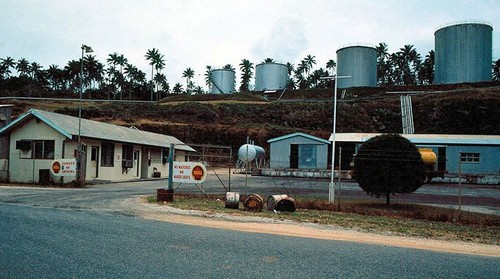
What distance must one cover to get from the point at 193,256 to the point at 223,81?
96.8 meters

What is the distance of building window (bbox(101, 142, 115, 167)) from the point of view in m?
32.2

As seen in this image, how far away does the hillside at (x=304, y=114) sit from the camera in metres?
66.1

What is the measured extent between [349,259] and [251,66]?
120360 mm

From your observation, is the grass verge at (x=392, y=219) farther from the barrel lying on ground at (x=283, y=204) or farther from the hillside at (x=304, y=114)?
the hillside at (x=304, y=114)

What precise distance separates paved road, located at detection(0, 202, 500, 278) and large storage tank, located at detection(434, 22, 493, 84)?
71.2 metres

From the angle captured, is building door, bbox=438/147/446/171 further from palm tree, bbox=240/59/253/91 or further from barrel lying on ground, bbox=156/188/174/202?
palm tree, bbox=240/59/253/91

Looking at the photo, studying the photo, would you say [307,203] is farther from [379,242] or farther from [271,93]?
[271,93]

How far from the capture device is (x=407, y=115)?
2756 inches

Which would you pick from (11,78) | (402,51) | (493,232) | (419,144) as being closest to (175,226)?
(493,232)

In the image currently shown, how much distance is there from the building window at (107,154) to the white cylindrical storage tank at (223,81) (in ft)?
232

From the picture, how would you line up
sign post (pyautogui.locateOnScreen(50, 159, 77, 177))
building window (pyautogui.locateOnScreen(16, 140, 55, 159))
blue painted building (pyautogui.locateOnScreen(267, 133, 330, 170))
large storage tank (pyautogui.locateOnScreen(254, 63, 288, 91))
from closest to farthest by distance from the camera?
sign post (pyautogui.locateOnScreen(50, 159, 77, 177)), building window (pyautogui.locateOnScreen(16, 140, 55, 159)), blue painted building (pyautogui.locateOnScreen(267, 133, 330, 170)), large storage tank (pyautogui.locateOnScreen(254, 63, 288, 91))

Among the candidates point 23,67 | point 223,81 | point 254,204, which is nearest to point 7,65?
point 23,67

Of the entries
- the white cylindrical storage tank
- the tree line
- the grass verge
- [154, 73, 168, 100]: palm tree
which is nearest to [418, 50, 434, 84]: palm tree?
the tree line

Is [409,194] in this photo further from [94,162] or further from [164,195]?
[94,162]
